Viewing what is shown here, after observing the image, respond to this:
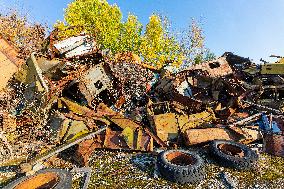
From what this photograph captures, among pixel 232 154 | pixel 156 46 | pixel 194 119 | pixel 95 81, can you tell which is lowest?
pixel 232 154

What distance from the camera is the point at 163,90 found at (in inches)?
396

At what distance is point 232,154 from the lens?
7.33 m

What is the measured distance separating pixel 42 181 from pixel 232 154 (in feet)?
14.9

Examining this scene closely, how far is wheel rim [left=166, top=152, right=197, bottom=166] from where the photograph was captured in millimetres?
6699

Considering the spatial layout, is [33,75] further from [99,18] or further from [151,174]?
[99,18]

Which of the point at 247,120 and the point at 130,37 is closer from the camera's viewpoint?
the point at 247,120

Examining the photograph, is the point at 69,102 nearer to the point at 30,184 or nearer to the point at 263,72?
the point at 30,184

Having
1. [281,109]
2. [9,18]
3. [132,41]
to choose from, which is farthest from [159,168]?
[132,41]

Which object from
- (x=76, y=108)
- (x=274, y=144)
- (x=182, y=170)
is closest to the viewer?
(x=182, y=170)

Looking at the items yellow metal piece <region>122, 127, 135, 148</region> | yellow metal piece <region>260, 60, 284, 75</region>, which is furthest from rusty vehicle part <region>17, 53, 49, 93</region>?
yellow metal piece <region>260, 60, 284, 75</region>

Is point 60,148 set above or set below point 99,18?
below

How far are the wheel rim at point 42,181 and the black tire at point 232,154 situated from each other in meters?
3.72

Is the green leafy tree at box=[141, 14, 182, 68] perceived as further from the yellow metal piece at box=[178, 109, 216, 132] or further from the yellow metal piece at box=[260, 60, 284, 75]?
the yellow metal piece at box=[178, 109, 216, 132]

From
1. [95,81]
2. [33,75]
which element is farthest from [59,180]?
[33,75]
